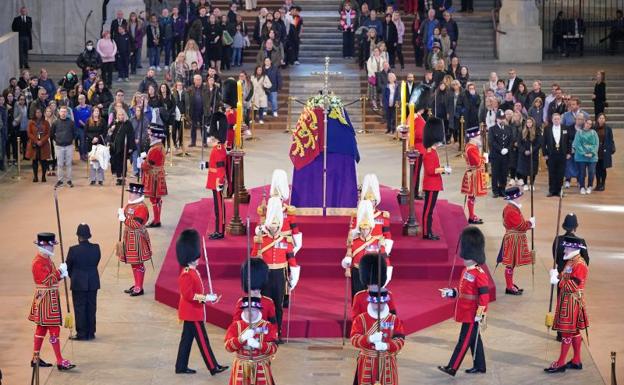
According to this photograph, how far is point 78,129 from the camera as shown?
30578 millimetres

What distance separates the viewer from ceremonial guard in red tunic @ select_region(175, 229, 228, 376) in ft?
57.9

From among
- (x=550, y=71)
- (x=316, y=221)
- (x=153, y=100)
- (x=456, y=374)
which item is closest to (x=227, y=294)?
(x=316, y=221)

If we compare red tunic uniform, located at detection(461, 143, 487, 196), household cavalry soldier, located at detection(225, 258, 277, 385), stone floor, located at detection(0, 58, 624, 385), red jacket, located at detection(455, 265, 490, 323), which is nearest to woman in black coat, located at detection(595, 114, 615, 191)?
stone floor, located at detection(0, 58, 624, 385)

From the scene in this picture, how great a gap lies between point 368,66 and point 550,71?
5690 mm

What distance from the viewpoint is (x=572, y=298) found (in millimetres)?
17859

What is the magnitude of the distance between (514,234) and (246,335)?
20.5ft

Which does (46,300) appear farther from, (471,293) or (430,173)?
(430,173)

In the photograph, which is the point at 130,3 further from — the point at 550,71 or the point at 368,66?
the point at 550,71

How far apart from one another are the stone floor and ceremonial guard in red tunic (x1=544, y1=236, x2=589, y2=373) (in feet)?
1.23

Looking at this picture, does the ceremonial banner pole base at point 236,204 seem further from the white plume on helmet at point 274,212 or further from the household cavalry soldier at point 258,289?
the household cavalry soldier at point 258,289

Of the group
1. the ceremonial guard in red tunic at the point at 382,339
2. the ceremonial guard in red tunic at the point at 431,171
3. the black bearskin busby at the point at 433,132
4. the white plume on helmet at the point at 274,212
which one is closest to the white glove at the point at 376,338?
the ceremonial guard in red tunic at the point at 382,339

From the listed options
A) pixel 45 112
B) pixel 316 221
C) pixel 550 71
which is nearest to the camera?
pixel 316 221

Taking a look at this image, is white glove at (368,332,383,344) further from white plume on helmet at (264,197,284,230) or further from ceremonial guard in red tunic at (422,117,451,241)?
ceremonial guard in red tunic at (422,117,451,241)

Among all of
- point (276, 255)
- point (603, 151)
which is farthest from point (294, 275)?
point (603, 151)
